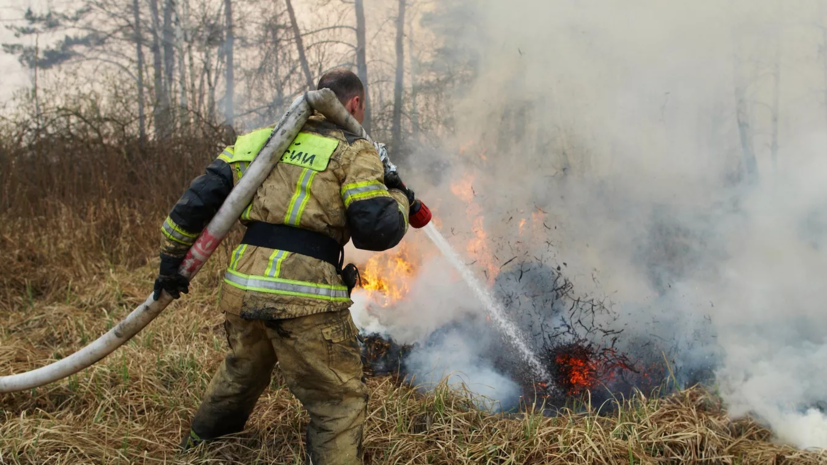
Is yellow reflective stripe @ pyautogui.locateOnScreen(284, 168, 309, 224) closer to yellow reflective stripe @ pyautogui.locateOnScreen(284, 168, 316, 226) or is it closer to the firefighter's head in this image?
yellow reflective stripe @ pyautogui.locateOnScreen(284, 168, 316, 226)

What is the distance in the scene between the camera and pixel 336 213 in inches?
90.0

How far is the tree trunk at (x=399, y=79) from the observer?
7.81 metres

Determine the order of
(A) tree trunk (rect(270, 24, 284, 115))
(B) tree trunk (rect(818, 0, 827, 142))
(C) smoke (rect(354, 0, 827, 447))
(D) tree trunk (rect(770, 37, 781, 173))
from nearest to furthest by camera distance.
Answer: (C) smoke (rect(354, 0, 827, 447))
(B) tree trunk (rect(818, 0, 827, 142))
(D) tree trunk (rect(770, 37, 781, 173))
(A) tree trunk (rect(270, 24, 284, 115))

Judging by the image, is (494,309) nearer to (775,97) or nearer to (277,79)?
(775,97)

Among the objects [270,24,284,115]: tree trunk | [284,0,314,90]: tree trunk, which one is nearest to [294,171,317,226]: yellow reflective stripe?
[284,0,314,90]: tree trunk

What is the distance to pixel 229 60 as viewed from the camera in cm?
1173

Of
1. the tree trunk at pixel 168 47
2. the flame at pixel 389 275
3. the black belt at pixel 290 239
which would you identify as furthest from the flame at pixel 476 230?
the tree trunk at pixel 168 47

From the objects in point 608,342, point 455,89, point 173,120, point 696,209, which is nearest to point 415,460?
point 608,342

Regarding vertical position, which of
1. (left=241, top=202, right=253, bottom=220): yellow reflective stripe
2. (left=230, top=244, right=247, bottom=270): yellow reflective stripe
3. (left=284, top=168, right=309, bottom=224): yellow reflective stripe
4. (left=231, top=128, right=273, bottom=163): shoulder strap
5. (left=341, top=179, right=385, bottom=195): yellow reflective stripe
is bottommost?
(left=230, top=244, right=247, bottom=270): yellow reflective stripe

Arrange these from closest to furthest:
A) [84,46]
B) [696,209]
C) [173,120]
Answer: [696,209] < [173,120] < [84,46]

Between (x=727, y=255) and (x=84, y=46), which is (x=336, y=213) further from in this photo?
(x=84, y=46)

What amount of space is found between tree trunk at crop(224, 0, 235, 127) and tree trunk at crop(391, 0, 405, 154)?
3.51 metres

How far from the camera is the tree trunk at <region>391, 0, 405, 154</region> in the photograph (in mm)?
7807

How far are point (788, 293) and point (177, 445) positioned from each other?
4753mm
